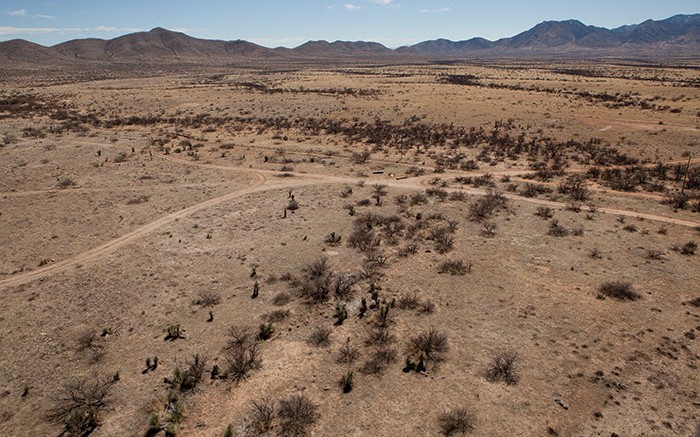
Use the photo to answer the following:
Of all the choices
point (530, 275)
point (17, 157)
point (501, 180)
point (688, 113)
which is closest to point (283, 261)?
point (530, 275)

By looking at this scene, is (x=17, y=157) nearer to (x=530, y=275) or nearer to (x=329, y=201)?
(x=329, y=201)

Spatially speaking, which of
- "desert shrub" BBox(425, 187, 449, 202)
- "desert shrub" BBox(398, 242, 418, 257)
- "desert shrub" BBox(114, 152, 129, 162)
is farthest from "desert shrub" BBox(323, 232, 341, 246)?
"desert shrub" BBox(114, 152, 129, 162)

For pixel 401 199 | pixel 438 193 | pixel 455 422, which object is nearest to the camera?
pixel 455 422

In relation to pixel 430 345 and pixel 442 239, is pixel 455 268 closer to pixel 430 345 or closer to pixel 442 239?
pixel 442 239

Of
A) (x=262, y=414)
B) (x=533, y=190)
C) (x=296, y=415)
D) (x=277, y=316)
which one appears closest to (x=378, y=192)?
(x=533, y=190)

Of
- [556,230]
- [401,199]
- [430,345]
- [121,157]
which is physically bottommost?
[430,345]

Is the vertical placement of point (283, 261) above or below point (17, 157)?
below
